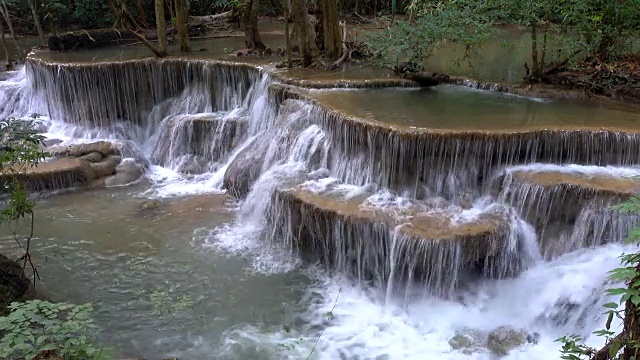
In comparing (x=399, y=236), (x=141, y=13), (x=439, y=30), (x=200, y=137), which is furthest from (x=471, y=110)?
(x=141, y=13)

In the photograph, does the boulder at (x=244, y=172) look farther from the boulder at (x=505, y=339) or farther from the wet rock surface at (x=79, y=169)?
the boulder at (x=505, y=339)

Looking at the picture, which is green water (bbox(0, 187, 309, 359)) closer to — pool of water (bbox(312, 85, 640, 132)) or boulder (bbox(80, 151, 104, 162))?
boulder (bbox(80, 151, 104, 162))

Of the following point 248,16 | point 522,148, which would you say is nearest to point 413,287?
point 522,148

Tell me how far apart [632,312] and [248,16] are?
39.3ft

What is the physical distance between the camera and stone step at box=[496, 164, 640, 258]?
227 inches

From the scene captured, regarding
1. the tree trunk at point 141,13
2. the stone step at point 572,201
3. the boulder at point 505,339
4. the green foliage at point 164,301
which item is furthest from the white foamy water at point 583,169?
the tree trunk at point 141,13

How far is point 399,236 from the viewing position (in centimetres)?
598

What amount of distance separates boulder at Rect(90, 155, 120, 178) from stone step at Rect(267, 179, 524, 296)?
4416mm

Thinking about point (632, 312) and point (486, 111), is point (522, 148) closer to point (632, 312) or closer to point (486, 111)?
point (486, 111)

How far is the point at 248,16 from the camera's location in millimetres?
13203

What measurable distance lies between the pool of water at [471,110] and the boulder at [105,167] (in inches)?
163

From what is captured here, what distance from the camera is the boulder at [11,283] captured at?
5.33 m

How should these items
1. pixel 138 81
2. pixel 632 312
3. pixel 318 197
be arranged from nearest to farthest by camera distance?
pixel 632 312 < pixel 318 197 < pixel 138 81

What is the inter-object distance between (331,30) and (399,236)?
6086mm
